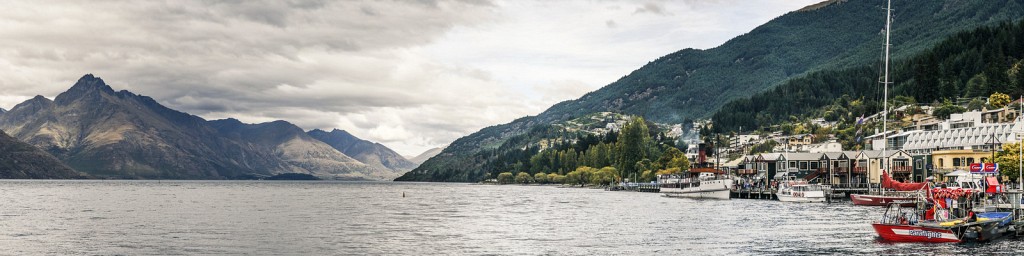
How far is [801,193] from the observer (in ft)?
606

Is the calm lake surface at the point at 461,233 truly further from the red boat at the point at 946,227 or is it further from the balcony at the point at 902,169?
the balcony at the point at 902,169

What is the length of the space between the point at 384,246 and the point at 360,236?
12008 mm

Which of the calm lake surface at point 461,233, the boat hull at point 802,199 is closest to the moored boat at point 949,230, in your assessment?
the calm lake surface at point 461,233

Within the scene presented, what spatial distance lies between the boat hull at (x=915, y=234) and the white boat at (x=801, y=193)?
324 feet

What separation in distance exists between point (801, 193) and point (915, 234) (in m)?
102

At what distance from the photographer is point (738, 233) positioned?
97688mm

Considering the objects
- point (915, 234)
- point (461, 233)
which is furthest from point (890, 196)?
point (461, 233)

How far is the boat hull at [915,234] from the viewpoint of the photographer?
271ft

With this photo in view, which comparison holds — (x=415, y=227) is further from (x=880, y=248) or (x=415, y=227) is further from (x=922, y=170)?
(x=922, y=170)

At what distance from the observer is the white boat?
18300 centimetres

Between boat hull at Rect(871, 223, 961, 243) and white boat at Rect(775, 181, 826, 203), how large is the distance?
9862cm

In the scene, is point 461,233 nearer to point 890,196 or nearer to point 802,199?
point 890,196

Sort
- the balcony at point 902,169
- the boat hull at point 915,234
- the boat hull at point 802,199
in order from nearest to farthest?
the boat hull at point 915,234
the boat hull at point 802,199
the balcony at point 902,169

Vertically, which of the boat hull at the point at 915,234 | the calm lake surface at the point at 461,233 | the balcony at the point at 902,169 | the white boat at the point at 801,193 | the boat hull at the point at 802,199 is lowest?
the calm lake surface at the point at 461,233
